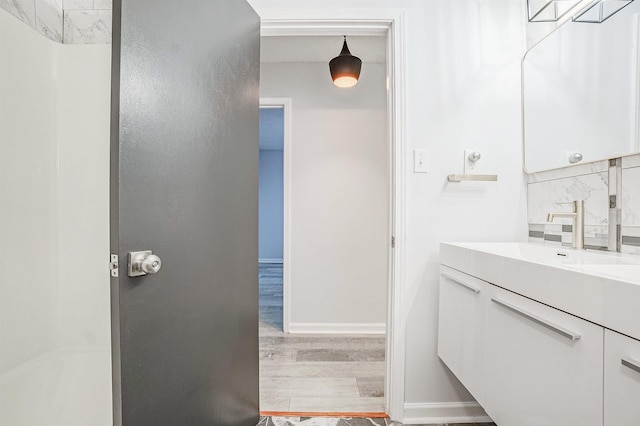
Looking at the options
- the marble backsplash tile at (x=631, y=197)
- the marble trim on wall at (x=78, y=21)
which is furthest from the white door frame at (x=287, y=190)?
the marble backsplash tile at (x=631, y=197)

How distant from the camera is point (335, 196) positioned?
2.74m

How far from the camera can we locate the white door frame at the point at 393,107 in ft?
5.00

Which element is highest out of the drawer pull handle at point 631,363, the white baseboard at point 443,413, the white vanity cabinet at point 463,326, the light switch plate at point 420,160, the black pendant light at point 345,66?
the black pendant light at point 345,66

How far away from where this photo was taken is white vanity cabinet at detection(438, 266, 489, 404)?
Result: 115 centimetres

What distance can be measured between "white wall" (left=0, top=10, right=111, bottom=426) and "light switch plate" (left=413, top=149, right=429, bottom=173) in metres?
1.45

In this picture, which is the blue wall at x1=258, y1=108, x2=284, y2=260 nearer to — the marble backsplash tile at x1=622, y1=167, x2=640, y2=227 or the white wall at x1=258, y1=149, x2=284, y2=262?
the white wall at x1=258, y1=149, x2=284, y2=262

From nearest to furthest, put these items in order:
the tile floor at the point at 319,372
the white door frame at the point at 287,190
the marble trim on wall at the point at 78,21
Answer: the marble trim on wall at the point at 78,21 → the tile floor at the point at 319,372 → the white door frame at the point at 287,190

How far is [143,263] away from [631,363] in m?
1.13

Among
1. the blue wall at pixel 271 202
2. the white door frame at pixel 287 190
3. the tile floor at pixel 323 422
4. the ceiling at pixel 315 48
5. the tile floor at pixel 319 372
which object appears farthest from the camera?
the blue wall at pixel 271 202

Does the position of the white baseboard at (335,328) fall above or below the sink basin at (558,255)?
below

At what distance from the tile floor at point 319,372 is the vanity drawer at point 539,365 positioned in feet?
2.65

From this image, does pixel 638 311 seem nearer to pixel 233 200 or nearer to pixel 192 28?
pixel 233 200

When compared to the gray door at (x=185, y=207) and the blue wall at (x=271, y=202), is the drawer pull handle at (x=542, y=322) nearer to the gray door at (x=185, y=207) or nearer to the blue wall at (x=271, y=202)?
the gray door at (x=185, y=207)

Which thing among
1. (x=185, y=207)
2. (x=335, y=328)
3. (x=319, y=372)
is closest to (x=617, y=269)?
(x=185, y=207)
